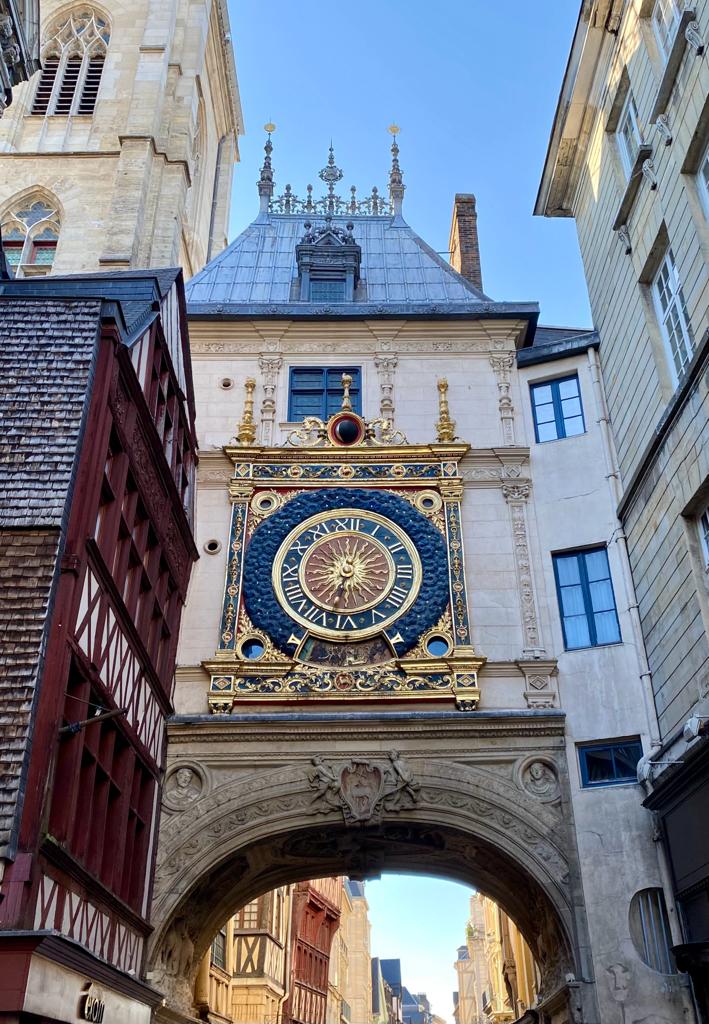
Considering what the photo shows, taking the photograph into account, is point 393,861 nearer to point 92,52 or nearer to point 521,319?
point 521,319

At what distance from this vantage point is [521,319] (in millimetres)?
17016

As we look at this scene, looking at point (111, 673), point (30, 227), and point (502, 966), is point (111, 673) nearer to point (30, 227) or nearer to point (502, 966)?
point (502, 966)

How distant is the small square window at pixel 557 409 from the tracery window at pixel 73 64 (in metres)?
22.5

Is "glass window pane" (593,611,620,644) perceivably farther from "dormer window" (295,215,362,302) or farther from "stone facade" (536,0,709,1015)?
"dormer window" (295,215,362,302)

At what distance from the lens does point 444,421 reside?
1605 centimetres

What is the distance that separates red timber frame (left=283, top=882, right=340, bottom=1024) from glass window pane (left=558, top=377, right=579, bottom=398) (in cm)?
1940

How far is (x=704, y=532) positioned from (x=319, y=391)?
25.0ft

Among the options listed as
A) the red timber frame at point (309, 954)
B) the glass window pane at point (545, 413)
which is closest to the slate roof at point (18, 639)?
the glass window pane at point (545, 413)

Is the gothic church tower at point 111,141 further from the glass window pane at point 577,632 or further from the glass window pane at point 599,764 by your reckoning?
→ the glass window pane at point 599,764

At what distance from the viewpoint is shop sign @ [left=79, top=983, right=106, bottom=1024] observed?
8.47m

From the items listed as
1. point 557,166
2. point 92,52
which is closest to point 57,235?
point 92,52

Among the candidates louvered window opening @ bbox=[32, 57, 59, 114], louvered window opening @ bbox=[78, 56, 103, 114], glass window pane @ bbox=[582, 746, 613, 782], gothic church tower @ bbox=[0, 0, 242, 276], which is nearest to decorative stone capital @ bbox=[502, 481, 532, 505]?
glass window pane @ bbox=[582, 746, 613, 782]

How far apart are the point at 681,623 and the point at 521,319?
714 cm

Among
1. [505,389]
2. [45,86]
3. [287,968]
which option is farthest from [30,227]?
[287,968]
